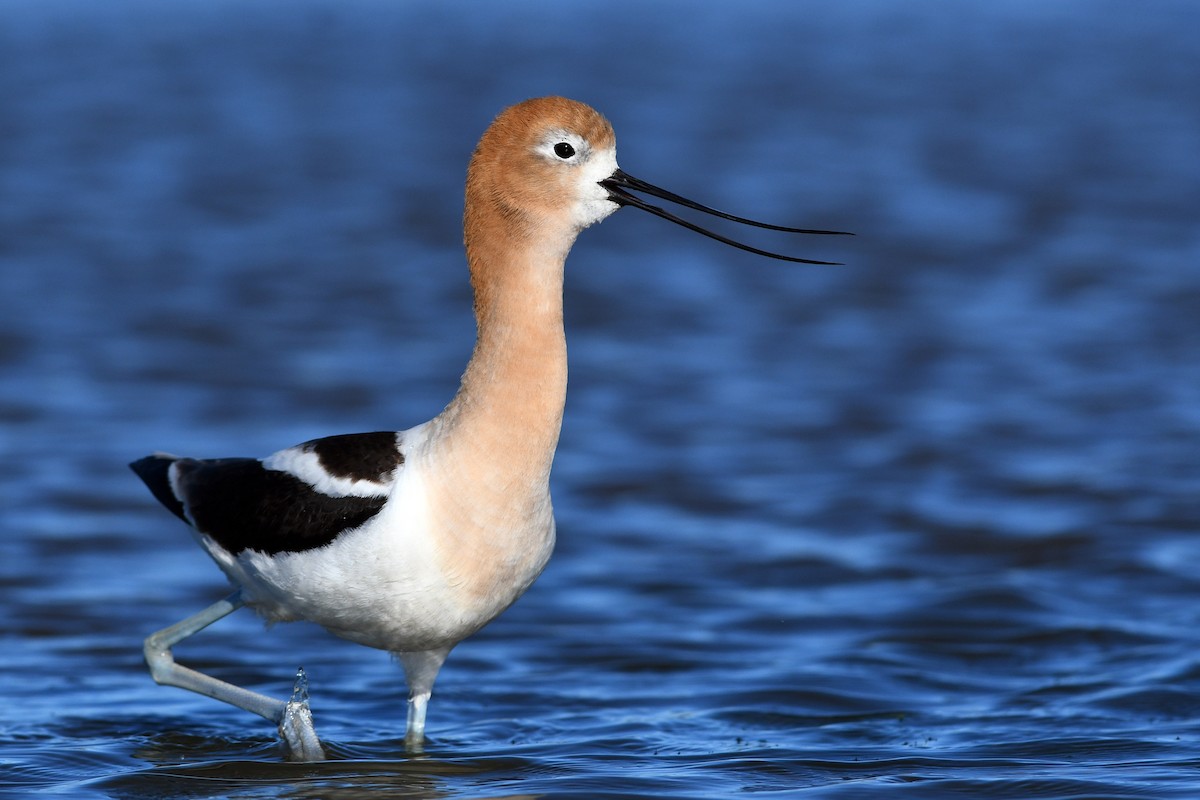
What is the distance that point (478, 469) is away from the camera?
532 cm

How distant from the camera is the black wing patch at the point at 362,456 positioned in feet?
17.9

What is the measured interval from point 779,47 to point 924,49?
2.23m

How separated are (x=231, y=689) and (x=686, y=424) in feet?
16.0

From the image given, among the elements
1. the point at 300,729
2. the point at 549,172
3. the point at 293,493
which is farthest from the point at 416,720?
the point at 549,172

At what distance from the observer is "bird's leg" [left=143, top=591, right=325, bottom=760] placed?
578 cm

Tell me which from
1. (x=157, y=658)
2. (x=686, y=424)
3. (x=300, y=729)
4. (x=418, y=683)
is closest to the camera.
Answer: (x=300, y=729)

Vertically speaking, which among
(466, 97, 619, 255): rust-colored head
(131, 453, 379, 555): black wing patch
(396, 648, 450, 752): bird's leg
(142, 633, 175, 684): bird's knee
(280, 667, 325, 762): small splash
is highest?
(466, 97, 619, 255): rust-colored head

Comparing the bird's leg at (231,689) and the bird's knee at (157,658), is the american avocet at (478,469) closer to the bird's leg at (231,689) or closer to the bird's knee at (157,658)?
the bird's leg at (231,689)

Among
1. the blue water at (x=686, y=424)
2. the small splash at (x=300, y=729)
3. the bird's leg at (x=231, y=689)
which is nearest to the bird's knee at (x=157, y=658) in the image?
the bird's leg at (x=231, y=689)

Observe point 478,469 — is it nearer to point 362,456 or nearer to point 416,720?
point 362,456

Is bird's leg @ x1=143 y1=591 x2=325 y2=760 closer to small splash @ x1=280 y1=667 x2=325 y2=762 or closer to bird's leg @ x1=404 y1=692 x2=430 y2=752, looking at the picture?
small splash @ x1=280 y1=667 x2=325 y2=762

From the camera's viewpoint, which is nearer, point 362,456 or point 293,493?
point 362,456

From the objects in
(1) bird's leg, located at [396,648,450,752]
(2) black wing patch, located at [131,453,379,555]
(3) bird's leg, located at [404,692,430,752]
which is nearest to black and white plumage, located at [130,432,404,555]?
(2) black wing patch, located at [131,453,379,555]

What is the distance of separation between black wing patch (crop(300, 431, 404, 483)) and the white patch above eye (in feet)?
3.26
